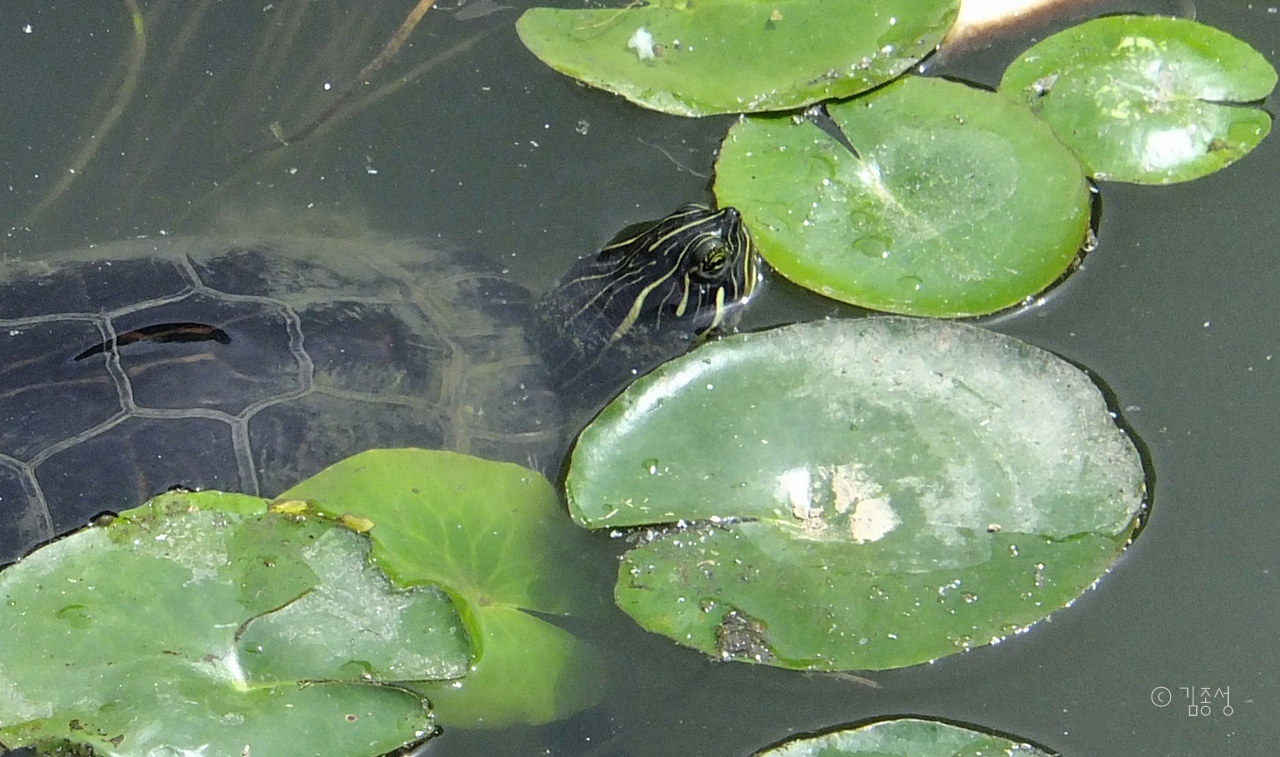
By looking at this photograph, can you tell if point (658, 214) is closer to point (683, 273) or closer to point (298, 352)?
point (683, 273)

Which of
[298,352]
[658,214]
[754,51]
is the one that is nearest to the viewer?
[298,352]

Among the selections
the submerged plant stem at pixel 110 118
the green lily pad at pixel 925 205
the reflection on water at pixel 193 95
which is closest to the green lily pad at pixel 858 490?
the green lily pad at pixel 925 205

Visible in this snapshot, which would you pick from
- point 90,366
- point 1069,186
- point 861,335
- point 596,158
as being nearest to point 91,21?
point 90,366

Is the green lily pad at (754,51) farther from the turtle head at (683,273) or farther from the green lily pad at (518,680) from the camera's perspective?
the green lily pad at (518,680)

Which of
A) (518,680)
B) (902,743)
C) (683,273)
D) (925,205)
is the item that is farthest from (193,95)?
(902,743)

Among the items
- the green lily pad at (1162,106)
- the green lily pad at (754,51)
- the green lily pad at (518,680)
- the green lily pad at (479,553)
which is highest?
the green lily pad at (754,51)

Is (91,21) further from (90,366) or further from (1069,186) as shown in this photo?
(1069,186)
